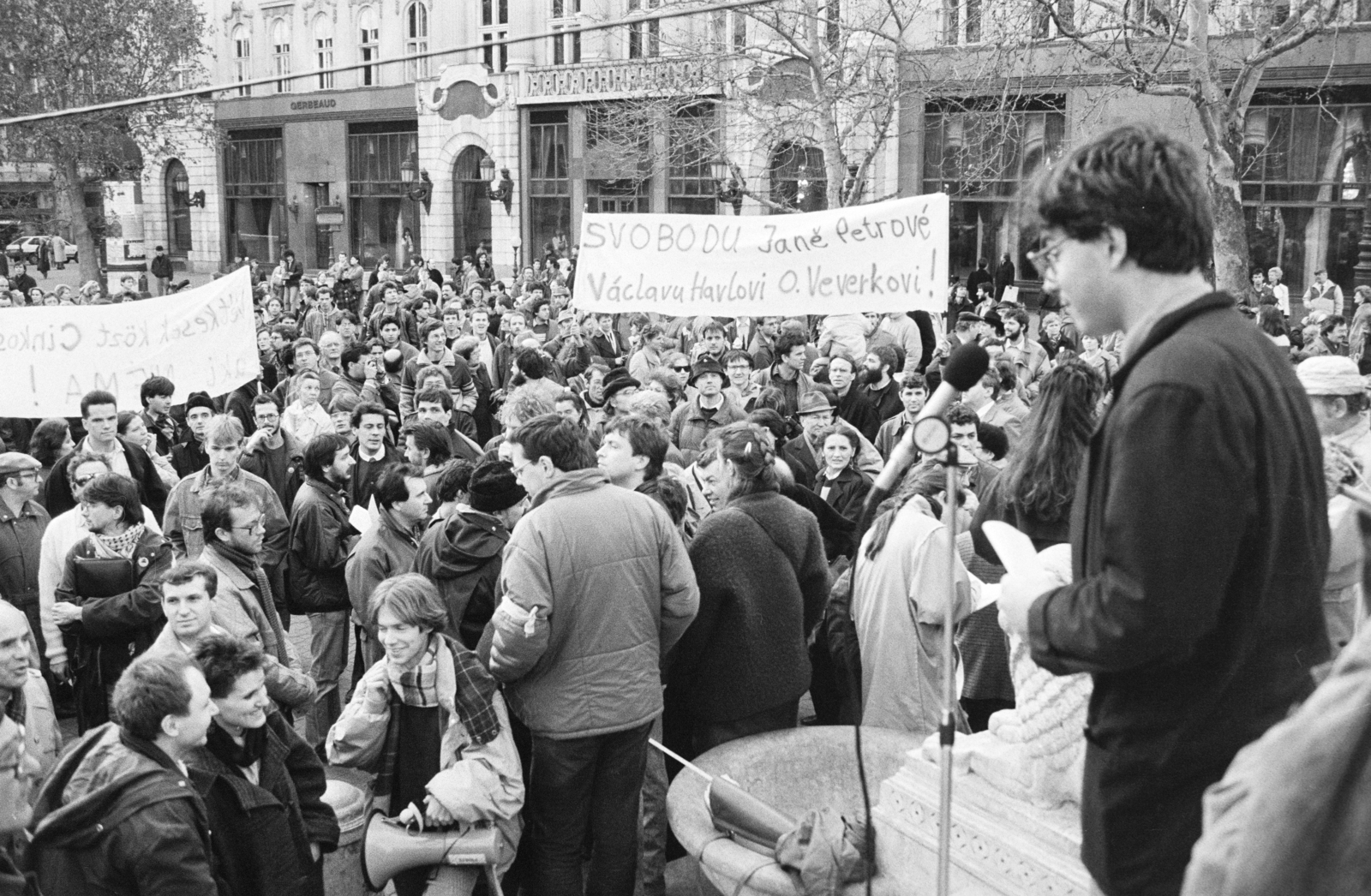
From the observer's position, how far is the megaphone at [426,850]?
4461 millimetres

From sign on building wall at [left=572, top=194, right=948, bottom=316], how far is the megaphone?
16.1ft

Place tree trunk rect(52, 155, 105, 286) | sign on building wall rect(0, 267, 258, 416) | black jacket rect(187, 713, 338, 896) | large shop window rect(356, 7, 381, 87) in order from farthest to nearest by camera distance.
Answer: large shop window rect(356, 7, 381, 87), tree trunk rect(52, 155, 105, 286), sign on building wall rect(0, 267, 258, 416), black jacket rect(187, 713, 338, 896)

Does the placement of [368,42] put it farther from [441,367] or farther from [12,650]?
[12,650]

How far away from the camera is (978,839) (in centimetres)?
349

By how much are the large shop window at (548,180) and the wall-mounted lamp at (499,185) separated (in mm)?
576

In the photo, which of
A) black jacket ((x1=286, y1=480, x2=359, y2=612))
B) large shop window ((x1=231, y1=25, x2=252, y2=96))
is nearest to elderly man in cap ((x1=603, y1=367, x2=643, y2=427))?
black jacket ((x1=286, y1=480, x2=359, y2=612))

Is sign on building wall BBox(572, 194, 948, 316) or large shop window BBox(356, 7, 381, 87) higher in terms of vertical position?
large shop window BBox(356, 7, 381, 87)

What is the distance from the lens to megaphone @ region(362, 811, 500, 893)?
4.46m

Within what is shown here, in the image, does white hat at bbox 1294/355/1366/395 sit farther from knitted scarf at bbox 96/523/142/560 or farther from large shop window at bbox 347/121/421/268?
large shop window at bbox 347/121/421/268

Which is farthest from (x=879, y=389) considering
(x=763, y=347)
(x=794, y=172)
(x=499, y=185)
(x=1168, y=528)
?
(x=499, y=185)

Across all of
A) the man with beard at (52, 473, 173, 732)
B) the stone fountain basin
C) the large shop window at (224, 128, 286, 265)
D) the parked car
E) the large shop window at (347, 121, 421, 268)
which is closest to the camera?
the stone fountain basin

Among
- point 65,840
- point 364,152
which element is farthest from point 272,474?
point 364,152

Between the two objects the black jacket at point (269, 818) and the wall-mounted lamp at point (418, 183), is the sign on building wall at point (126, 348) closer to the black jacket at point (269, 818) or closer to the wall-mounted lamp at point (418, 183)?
the black jacket at point (269, 818)

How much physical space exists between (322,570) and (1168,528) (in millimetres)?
5359
